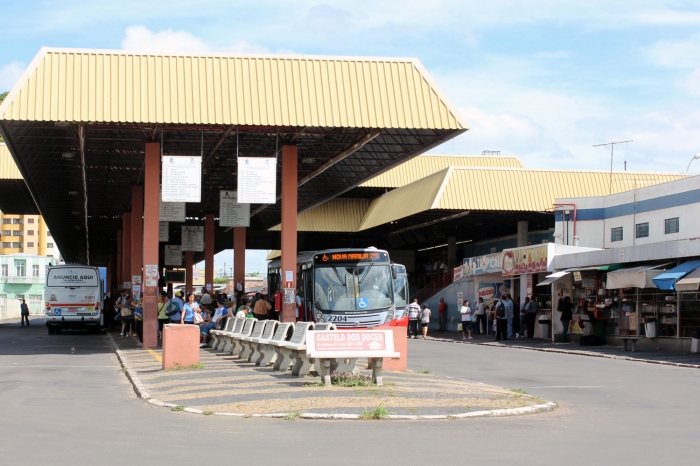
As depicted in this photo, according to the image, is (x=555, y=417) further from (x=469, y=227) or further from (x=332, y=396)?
(x=469, y=227)

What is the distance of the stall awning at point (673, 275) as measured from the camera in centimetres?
2879

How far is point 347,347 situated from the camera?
16000mm

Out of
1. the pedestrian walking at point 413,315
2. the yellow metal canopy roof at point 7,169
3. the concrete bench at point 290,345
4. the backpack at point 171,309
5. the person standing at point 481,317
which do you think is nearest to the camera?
the concrete bench at point 290,345

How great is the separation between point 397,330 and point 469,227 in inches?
1589

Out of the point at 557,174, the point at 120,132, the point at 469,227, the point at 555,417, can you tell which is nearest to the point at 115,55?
the point at 120,132

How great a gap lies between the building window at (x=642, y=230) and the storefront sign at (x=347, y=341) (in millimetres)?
28028

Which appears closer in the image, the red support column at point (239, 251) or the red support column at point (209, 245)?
the red support column at point (239, 251)

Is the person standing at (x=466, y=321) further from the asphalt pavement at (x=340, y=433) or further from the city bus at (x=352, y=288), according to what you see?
the asphalt pavement at (x=340, y=433)

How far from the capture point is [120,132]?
106 feet

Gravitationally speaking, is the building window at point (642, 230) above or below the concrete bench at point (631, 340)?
above

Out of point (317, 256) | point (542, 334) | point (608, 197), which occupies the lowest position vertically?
point (542, 334)

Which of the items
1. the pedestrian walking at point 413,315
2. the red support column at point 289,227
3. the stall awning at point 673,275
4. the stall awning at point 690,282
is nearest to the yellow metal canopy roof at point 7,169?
the pedestrian walking at point 413,315

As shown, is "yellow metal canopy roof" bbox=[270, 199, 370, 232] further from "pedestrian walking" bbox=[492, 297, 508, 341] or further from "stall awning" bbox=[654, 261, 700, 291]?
"stall awning" bbox=[654, 261, 700, 291]

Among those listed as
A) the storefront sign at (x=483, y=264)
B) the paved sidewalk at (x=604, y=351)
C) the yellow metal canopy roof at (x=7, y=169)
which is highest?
the yellow metal canopy roof at (x=7, y=169)
